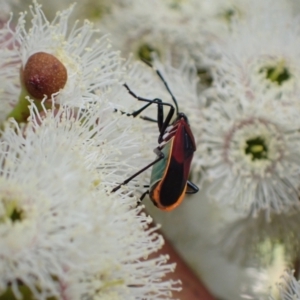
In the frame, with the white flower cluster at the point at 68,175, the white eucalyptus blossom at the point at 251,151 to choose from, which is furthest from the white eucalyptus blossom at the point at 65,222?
the white eucalyptus blossom at the point at 251,151

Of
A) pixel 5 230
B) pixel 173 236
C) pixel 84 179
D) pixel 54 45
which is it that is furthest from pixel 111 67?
pixel 173 236

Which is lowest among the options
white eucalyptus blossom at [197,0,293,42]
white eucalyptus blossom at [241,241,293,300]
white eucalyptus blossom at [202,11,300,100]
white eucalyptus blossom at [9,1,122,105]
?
white eucalyptus blossom at [241,241,293,300]

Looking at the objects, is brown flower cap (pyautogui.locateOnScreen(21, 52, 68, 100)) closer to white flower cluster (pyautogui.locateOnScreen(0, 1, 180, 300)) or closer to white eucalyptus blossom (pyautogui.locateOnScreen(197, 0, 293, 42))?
white flower cluster (pyautogui.locateOnScreen(0, 1, 180, 300))

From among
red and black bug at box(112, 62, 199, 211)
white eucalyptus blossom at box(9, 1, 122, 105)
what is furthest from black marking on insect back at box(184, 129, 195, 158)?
white eucalyptus blossom at box(9, 1, 122, 105)

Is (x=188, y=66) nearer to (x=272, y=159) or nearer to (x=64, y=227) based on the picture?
(x=272, y=159)

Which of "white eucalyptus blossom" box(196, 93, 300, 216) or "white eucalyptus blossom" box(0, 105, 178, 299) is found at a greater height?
"white eucalyptus blossom" box(196, 93, 300, 216)

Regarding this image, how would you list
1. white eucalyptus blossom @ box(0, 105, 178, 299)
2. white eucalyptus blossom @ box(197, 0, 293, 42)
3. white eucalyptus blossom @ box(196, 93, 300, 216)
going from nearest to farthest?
white eucalyptus blossom @ box(0, 105, 178, 299) < white eucalyptus blossom @ box(196, 93, 300, 216) < white eucalyptus blossom @ box(197, 0, 293, 42)

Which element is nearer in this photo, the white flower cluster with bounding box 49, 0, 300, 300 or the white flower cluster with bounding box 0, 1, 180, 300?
the white flower cluster with bounding box 0, 1, 180, 300

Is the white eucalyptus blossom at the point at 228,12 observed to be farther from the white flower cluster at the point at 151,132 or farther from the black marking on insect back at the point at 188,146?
the black marking on insect back at the point at 188,146
